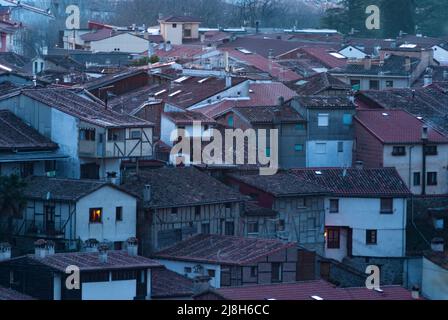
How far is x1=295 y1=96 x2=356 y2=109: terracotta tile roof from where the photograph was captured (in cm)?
2419

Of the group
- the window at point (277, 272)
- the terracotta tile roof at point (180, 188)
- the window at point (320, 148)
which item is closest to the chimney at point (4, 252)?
the terracotta tile roof at point (180, 188)

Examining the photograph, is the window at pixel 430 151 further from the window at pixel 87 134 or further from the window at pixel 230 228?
the window at pixel 87 134

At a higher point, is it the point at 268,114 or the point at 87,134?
the point at 268,114

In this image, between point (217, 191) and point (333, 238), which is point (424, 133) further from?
point (217, 191)

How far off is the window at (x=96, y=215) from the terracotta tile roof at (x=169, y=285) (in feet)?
4.72

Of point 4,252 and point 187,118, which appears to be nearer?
point 4,252

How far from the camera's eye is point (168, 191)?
18766 mm

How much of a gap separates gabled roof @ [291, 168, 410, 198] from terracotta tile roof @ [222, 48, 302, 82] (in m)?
11.3

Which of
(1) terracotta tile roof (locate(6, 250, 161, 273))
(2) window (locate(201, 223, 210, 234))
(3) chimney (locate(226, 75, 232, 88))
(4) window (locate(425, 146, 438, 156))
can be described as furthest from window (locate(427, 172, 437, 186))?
(1) terracotta tile roof (locate(6, 250, 161, 273))

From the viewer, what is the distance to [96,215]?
17453mm

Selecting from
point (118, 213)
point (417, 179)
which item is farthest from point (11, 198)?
point (417, 179)

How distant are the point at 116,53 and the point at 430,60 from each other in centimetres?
971

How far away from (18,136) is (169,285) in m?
5.08

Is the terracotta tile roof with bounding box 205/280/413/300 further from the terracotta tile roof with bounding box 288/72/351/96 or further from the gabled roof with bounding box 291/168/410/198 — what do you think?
the terracotta tile roof with bounding box 288/72/351/96
